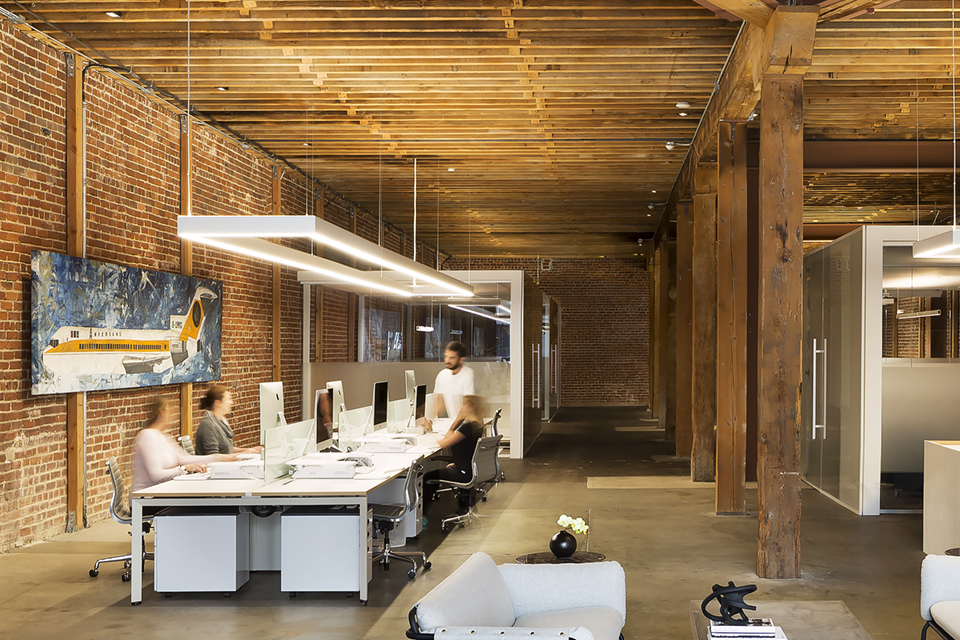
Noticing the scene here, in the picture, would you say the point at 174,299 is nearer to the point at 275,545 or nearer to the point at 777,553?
the point at 275,545

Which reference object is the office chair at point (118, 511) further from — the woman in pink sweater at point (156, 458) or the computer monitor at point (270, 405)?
the computer monitor at point (270, 405)

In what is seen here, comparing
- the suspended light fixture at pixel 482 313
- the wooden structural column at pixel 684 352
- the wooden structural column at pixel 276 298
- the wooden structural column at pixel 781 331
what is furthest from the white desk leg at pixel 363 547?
the wooden structural column at pixel 684 352

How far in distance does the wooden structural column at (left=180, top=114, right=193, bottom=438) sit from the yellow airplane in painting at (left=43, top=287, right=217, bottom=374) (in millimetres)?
360

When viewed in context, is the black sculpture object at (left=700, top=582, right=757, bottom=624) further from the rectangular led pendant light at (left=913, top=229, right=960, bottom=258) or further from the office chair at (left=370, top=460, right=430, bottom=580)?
the rectangular led pendant light at (left=913, top=229, right=960, bottom=258)

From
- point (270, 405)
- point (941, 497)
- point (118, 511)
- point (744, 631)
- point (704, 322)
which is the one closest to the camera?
point (744, 631)

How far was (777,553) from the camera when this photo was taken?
5.86 m

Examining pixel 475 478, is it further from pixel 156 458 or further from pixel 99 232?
pixel 99 232

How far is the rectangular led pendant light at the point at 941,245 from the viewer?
5.45 meters

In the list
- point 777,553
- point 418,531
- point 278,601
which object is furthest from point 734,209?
point 278,601

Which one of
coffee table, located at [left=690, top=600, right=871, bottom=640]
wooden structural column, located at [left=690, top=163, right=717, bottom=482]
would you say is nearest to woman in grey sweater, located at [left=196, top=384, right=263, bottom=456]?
coffee table, located at [left=690, top=600, right=871, bottom=640]

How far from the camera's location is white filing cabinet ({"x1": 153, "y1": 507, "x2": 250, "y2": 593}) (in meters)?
5.27

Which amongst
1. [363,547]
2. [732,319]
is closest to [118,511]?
[363,547]

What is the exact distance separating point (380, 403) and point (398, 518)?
8.24ft

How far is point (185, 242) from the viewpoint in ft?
29.9
